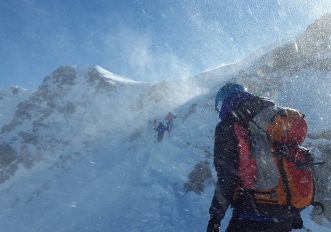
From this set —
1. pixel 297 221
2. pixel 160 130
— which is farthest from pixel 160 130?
pixel 297 221

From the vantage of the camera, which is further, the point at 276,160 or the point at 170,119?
the point at 170,119

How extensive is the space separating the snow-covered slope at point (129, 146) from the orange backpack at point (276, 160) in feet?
48.2

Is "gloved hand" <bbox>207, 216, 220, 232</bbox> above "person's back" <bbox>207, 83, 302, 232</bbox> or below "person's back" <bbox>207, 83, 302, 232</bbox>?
below

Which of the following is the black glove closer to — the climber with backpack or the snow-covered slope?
the climber with backpack

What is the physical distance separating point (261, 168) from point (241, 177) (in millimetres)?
198

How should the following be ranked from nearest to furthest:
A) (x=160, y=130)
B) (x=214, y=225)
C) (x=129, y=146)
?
(x=214, y=225) < (x=160, y=130) < (x=129, y=146)

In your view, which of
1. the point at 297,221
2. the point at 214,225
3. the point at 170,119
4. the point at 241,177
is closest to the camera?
the point at 241,177

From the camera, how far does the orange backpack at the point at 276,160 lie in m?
3.28

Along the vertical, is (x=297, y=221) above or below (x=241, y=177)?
below

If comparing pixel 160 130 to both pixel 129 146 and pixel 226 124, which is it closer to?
pixel 129 146

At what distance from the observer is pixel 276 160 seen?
11.0ft

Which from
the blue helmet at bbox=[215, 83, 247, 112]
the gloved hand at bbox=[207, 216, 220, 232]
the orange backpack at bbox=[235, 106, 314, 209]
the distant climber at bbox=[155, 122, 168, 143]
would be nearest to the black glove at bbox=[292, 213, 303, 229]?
the orange backpack at bbox=[235, 106, 314, 209]

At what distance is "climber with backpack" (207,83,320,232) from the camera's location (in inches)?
129

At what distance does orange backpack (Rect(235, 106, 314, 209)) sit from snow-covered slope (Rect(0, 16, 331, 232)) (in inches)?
579
